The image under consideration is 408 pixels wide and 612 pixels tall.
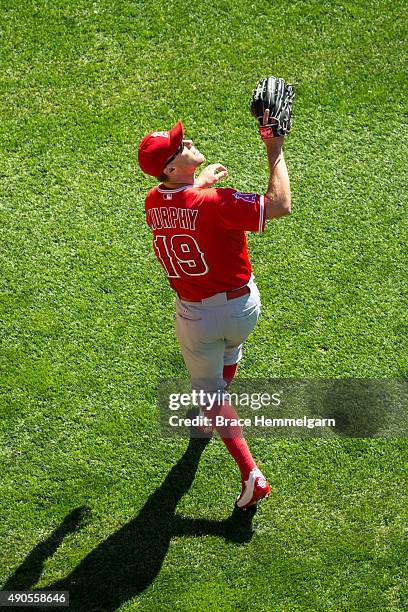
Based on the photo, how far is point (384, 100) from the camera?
6.61m

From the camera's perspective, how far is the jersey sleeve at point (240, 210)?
412 centimetres

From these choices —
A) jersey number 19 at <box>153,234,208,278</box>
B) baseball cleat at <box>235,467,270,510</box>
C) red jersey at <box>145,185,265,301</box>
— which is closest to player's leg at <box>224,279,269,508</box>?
baseball cleat at <box>235,467,270,510</box>

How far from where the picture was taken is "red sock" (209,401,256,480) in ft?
15.5

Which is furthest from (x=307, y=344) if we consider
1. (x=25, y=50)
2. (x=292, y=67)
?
(x=25, y=50)

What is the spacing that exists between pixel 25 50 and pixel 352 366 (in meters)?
3.56

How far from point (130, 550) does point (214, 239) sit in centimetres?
176

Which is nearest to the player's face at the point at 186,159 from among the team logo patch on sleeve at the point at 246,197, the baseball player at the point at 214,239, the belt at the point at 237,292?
the baseball player at the point at 214,239

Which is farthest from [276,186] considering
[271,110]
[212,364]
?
[212,364]

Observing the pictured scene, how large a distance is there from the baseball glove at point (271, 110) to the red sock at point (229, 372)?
4.75 ft

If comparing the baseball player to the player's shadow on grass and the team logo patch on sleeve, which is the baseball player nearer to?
the team logo patch on sleeve

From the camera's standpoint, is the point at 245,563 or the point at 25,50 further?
the point at 25,50

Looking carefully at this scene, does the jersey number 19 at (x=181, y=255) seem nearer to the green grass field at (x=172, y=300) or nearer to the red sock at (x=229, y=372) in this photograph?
the red sock at (x=229, y=372)

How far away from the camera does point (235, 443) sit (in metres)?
4.73

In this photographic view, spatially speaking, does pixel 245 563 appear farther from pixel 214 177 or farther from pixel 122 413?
pixel 214 177
